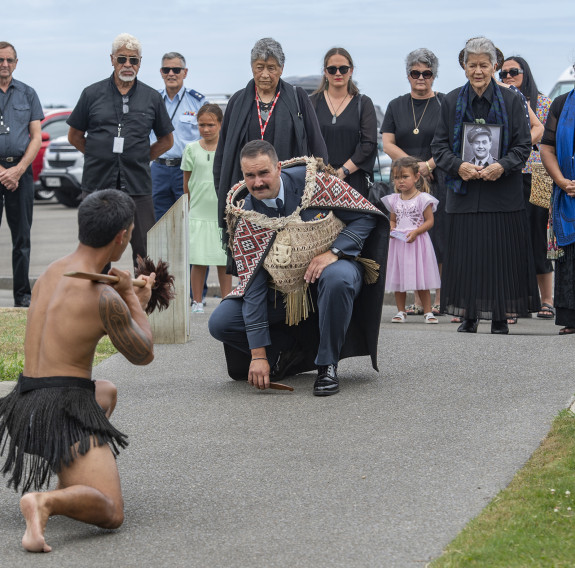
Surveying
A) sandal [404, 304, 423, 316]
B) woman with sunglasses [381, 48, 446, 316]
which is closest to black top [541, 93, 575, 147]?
woman with sunglasses [381, 48, 446, 316]

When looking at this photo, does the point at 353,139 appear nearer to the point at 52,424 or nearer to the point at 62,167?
the point at 52,424

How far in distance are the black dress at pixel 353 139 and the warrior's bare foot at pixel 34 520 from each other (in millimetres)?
5911

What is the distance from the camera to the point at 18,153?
1052 centimetres

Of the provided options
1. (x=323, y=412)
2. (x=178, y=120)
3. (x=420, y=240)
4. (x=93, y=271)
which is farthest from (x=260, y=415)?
(x=178, y=120)

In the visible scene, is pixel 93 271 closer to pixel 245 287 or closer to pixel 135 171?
pixel 245 287

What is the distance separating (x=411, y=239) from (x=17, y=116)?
3741 mm

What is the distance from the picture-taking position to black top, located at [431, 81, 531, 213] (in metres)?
8.80

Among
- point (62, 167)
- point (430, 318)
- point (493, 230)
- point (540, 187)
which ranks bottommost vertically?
point (430, 318)

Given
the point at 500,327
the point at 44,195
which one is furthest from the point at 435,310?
the point at 44,195

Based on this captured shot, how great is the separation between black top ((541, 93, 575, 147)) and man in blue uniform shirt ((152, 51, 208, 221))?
3778 mm

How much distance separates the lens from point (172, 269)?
28.8 ft

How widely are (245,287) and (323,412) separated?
0.94 metres

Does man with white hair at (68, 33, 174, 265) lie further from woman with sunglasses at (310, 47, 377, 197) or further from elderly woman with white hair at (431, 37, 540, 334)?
elderly woman with white hair at (431, 37, 540, 334)

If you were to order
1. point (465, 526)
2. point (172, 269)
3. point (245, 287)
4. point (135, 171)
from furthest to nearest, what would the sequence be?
point (135, 171) < point (172, 269) < point (245, 287) < point (465, 526)
